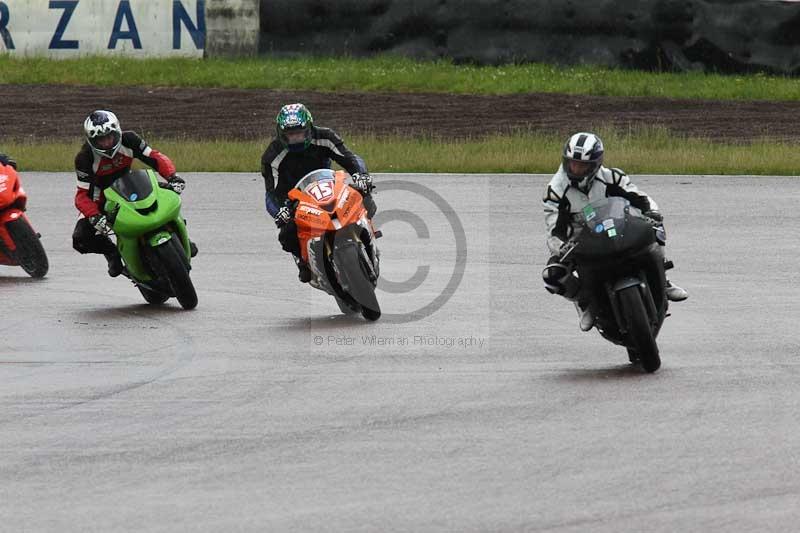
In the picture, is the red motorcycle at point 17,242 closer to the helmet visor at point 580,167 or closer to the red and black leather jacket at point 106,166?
the red and black leather jacket at point 106,166

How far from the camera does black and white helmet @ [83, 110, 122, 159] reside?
11.9 metres

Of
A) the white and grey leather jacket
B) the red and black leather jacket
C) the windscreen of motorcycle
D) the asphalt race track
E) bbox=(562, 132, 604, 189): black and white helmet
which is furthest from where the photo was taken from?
the red and black leather jacket

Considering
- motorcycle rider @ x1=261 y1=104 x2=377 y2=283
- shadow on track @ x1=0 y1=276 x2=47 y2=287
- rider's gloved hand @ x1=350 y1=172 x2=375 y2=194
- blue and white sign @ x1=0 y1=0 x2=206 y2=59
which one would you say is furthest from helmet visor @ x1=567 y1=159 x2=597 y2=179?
blue and white sign @ x1=0 y1=0 x2=206 y2=59

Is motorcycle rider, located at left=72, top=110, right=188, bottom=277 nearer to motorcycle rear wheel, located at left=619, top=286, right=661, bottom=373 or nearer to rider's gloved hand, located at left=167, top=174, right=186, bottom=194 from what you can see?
rider's gloved hand, located at left=167, top=174, right=186, bottom=194

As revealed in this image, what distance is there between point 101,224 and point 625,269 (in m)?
4.39

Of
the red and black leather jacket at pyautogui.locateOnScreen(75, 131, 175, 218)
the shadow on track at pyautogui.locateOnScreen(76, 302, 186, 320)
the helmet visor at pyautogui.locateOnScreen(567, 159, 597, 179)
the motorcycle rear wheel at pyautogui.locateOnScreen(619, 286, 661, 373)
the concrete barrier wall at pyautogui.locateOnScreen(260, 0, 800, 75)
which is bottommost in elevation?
the concrete barrier wall at pyautogui.locateOnScreen(260, 0, 800, 75)

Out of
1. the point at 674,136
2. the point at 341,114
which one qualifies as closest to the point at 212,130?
the point at 341,114

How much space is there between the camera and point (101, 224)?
38.1ft

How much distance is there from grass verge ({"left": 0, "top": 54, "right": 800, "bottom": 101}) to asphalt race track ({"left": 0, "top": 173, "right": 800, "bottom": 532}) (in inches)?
545

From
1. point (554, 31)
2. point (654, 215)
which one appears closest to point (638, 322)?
point (654, 215)

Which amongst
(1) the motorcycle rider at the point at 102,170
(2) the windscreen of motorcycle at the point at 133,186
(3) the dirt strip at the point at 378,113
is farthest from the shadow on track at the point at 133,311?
(3) the dirt strip at the point at 378,113

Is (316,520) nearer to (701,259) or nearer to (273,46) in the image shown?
(701,259)

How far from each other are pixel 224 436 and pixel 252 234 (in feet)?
28.3

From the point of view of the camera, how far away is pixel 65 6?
2873 centimetres
